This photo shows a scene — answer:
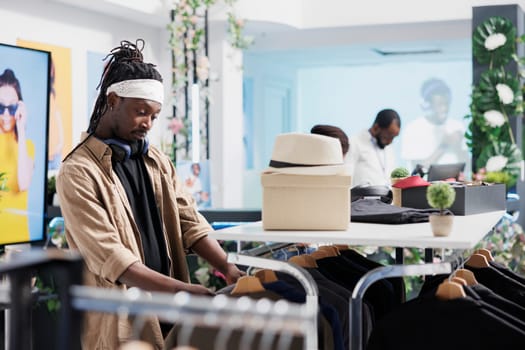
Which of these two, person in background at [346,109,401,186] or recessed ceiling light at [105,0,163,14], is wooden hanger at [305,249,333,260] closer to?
person in background at [346,109,401,186]

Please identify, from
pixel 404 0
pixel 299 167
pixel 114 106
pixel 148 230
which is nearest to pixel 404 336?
pixel 299 167

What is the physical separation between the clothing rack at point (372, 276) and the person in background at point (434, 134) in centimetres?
987

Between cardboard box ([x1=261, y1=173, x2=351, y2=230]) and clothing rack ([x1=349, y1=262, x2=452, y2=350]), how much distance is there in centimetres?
17

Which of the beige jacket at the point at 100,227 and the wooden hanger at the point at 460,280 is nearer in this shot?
the wooden hanger at the point at 460,280

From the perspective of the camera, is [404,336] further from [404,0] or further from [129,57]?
[404,0]

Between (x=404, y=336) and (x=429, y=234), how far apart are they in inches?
9.4

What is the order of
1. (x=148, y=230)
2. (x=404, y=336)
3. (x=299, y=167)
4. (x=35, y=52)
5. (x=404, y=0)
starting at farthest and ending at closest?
(x=404, y=0) < (x=35, y=52) < (x=148, y=230) < (x=299, y=167) < (x=404, y=336)

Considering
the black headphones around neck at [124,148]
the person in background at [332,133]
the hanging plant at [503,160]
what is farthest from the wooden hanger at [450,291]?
the hanging plant at [503,160]

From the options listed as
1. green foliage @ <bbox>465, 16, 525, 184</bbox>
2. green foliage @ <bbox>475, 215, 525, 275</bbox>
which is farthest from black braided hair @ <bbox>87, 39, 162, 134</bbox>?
green foliage @ <bbox>465, 16, 525, 184</bbox>

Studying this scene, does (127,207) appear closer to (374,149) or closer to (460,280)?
(460,280)

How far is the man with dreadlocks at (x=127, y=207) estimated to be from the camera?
2357mm

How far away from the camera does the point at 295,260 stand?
2.31 meters

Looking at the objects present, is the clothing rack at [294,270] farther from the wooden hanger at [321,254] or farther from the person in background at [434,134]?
the person in background at [434,134]

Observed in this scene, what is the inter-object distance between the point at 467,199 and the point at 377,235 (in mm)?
680
